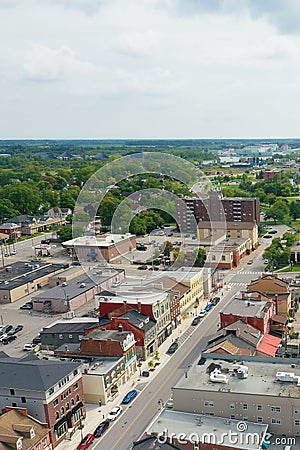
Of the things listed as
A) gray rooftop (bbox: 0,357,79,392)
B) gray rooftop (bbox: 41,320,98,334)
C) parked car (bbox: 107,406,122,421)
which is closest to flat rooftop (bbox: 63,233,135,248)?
gray rooftop (bbox: 41,320,98,334)

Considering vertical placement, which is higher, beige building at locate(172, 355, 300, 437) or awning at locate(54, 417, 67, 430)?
beige building at locate(172, 355, 300, 437)

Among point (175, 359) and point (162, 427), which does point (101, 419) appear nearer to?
point (162, 427)

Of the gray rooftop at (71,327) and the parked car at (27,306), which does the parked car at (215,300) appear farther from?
the parked car at (27,306)

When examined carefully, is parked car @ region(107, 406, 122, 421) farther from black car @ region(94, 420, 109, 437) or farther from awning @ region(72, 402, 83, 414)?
awning @ region(72, 402, 83, 414)

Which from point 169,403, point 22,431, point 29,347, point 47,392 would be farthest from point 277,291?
point 22,431

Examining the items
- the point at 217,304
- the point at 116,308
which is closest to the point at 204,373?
the point at 116,308

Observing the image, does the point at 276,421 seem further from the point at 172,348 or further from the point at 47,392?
the point at 172,348
